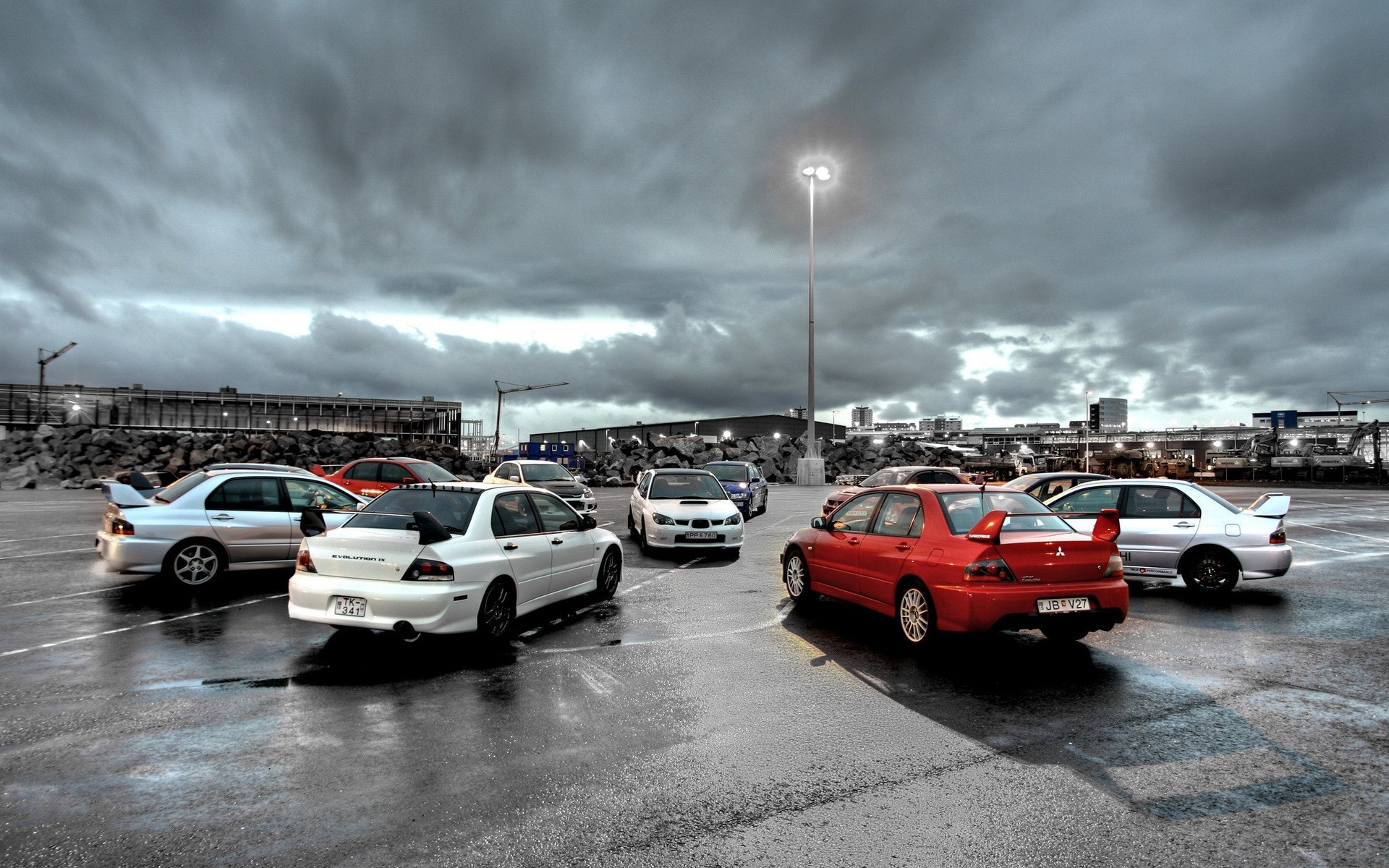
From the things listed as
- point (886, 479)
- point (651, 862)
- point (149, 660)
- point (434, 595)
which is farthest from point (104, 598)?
point (886, 479)

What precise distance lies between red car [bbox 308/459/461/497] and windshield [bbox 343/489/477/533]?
9.78 meters

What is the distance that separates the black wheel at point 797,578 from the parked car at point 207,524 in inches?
249

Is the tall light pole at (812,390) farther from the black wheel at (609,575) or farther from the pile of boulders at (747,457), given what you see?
the black wheel at (609,575)

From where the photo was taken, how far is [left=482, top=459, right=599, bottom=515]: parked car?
18.0 meters

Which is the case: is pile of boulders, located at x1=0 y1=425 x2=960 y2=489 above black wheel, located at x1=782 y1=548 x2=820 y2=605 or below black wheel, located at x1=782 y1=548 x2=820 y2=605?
above

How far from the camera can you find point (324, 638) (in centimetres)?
712

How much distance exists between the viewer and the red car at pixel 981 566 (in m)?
6.14

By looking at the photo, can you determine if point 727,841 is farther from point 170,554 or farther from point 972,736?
point 170,554

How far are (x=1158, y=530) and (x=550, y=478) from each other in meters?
13.6

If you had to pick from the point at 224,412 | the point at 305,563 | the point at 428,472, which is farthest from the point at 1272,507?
the point at 224,412

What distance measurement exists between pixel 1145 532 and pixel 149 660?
454 inches

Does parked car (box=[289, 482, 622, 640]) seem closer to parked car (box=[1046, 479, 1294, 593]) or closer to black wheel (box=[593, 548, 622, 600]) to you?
black wheel (box=[593, 548, 622, 600])

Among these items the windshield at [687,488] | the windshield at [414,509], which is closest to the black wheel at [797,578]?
the windshield at [414,509]

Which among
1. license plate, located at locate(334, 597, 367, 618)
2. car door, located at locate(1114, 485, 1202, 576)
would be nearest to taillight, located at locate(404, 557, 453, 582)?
license plate, located at locate(334, 597, 367, 618)
